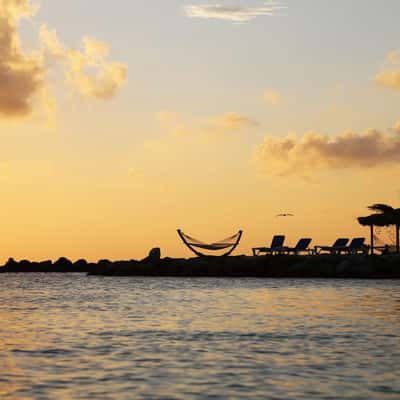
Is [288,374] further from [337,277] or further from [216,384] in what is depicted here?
[337,277]

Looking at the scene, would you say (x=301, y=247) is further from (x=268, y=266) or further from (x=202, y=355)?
(x=202, y=355)

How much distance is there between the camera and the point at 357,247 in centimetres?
9031

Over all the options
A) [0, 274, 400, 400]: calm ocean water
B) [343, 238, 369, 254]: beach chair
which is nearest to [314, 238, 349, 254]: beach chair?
[343, 238, 369, 254]: beach chair

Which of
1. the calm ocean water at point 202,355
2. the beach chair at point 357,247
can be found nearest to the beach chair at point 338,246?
the beach chair at point 357,247

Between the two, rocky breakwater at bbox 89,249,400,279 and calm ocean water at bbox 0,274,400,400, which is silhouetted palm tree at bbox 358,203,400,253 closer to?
rocky breakwater at bbox 89,249,400,279

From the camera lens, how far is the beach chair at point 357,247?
3541 inches

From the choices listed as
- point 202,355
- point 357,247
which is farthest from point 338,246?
point 202,355

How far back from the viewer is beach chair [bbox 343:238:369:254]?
3541 inches

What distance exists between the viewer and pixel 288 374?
1609 centimetres

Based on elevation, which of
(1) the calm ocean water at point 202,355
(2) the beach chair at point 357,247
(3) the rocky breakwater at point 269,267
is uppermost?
(2) the beach chair at point 357,247

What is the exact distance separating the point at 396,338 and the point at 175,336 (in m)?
5.88

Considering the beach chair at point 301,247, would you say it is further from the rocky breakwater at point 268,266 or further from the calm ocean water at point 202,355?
the calm ocean water at point 202,355

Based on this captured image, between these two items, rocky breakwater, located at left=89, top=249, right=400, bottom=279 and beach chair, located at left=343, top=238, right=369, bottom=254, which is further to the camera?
beach chair, located at left=343, top=238, right=369, bottom=254

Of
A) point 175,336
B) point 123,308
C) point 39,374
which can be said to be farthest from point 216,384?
point 123,308
